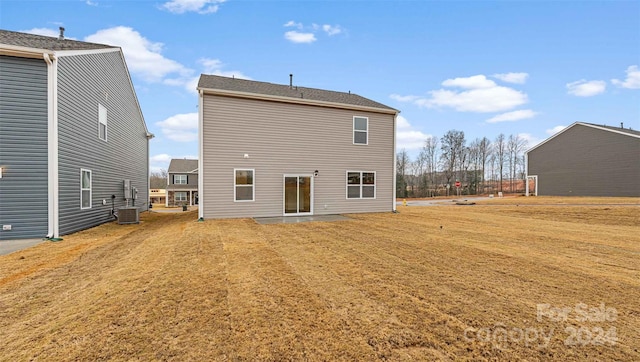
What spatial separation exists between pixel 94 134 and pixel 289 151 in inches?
289

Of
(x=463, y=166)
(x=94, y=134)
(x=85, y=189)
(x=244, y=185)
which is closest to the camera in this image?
(x=85, y=189)

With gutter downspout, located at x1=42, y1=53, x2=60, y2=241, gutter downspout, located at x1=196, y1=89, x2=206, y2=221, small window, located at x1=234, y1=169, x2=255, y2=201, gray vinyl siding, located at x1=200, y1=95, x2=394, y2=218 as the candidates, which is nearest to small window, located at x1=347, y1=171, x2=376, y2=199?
gray vinyl siding, located at x1=200, y1=95, x2=394, y2=218

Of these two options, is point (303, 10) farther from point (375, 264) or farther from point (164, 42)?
point (375, 264)

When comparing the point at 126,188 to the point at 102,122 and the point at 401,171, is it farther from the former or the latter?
the point at 401,171

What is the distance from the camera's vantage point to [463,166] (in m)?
42.7

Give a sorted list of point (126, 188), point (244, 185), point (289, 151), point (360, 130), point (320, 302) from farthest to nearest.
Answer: point (126, 188) → point (360, 130) → point (289, 151) → point (244, 185) → point (320, 302)

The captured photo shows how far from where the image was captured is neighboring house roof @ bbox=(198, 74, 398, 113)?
10.9 m

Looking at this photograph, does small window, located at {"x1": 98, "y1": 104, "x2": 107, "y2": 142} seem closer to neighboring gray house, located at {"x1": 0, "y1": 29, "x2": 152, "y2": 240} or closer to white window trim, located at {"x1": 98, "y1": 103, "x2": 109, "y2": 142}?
white window trim, located at {"x1": 98, "y1": 103, "x2": 109, "y2": 142}

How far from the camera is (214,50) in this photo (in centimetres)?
1466

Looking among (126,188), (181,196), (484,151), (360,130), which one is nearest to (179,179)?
(181,196)

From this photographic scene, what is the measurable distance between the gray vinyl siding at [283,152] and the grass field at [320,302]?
479 centimetres

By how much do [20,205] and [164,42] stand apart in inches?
414

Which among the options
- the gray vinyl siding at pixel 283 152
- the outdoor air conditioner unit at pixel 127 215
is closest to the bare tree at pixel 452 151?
the gray vinyl siding at pixel 283 152

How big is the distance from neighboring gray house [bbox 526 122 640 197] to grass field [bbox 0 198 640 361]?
21931 millimetres
